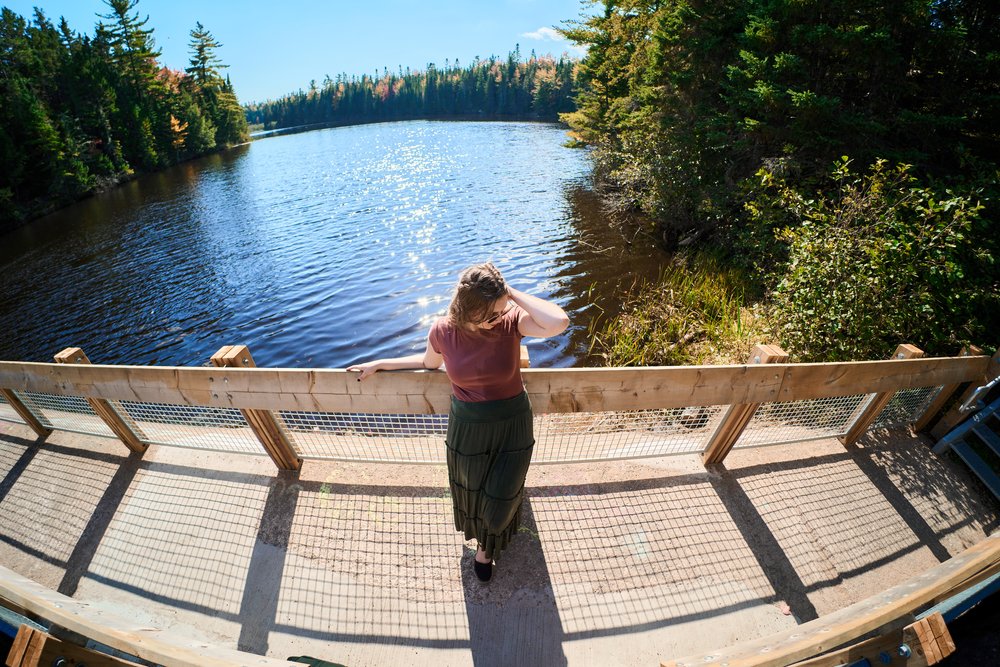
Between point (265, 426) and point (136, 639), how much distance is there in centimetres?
165

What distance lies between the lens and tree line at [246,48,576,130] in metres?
100

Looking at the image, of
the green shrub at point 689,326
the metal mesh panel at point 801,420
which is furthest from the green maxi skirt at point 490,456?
the green shrub at point 689,326

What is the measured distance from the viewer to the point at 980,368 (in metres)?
3.38

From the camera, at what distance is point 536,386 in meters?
2.61

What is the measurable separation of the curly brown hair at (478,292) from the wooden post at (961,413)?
3.99 metres

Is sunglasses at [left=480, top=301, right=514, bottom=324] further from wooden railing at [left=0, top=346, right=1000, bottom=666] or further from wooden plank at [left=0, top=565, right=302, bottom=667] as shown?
wooden plank at [left=0, top=565, right=302, bottom=667]

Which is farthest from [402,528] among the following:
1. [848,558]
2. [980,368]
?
[980,368]

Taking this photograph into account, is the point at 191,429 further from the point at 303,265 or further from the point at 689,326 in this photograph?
the point at 303,265

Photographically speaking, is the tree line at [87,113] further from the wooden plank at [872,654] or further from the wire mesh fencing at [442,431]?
the wooden plank at [872,654]

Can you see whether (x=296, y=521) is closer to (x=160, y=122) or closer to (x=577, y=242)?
(x=577, y=242)

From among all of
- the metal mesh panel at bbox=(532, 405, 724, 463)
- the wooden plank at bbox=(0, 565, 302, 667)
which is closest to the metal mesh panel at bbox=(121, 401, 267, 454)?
the wooden plank at bbox=(0, 565, 302, 667)

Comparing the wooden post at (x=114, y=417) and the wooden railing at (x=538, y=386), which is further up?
the wooden railing at (x=538, y=386)

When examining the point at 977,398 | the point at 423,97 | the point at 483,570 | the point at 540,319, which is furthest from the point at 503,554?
the point at 423,97

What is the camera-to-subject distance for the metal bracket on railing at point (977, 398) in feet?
10.7
